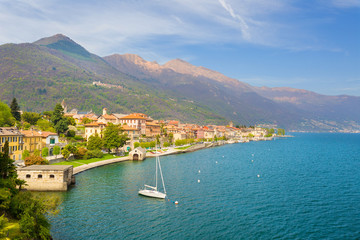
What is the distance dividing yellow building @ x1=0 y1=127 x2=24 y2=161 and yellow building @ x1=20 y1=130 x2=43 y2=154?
3.82 m

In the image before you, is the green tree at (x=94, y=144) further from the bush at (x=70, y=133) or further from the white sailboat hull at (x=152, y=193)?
the white sailboat hull at (x=152, y=193)

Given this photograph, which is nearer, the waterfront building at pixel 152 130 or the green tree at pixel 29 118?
the green tree at pixel 29 118

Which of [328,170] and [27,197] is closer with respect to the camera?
[27,197]

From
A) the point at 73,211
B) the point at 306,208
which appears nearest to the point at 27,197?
the point at 73,211

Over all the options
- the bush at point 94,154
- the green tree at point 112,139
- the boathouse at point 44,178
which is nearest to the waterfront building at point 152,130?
the green tree at point 112,139

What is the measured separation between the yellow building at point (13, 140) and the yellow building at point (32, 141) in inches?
150

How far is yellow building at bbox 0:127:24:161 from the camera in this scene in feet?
206

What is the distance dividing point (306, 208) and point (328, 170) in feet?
150

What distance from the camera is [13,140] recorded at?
65625mm

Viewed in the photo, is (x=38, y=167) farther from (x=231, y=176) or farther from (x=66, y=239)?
(x=231, y=176)

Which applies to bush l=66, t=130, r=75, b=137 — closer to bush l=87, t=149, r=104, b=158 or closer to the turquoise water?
bush l=87, t=149, r=104, b=158

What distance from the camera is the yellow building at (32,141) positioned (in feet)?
240

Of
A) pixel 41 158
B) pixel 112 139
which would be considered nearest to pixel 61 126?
pixel 112 139

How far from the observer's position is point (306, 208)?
45406 mm
